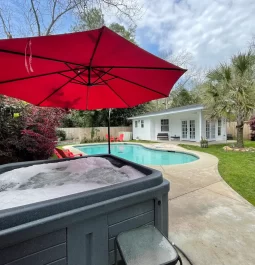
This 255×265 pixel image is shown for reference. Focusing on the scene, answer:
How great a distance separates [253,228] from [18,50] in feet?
12.9

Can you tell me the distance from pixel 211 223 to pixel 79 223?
2456mm

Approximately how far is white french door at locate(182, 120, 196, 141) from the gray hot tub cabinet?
49.2 ft

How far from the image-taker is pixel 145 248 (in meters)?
1.48

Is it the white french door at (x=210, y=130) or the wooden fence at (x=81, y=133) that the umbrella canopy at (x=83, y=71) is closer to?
the white french door at (x=210, y=130)

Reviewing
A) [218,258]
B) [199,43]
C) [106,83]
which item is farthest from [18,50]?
[199,43]

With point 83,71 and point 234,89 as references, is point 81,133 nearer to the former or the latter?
point 234,89

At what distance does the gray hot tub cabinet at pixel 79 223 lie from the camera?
4.22ft

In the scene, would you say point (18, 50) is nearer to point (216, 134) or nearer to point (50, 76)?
point (50, 76)

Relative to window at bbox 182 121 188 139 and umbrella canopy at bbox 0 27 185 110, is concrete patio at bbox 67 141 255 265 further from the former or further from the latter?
window at bbox 182 121 188 139

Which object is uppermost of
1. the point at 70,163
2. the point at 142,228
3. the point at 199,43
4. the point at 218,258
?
the point at 199,43

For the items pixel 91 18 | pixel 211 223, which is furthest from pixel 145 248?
pixel 91 18

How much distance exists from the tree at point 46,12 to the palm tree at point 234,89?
20.2 ft

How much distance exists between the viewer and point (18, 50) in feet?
5.56

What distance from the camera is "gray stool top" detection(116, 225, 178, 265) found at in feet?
4.43
